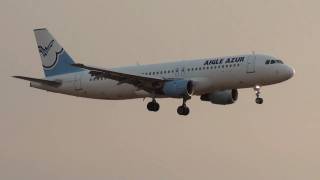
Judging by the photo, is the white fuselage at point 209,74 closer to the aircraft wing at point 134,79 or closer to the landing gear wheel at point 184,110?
the aircraft wing at point 134,79

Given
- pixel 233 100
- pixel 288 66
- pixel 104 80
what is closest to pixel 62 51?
pixel 104 80

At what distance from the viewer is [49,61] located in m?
107

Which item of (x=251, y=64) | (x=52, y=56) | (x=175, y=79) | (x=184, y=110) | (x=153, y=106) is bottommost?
(x=184, y=110)

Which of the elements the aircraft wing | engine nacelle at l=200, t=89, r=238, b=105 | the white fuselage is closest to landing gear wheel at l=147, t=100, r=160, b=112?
the white fuselage

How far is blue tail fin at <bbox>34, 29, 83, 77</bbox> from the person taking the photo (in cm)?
10525

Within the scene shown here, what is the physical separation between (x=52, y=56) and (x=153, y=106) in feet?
47.6

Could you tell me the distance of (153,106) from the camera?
321 feet

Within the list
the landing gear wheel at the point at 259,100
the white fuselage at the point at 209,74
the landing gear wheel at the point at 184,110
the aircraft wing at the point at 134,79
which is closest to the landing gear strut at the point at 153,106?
the white fuselage at the point at 209,74

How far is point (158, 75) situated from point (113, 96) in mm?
5165

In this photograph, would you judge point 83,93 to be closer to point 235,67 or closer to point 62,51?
point 62,51

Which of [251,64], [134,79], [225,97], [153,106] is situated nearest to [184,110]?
[153,106]

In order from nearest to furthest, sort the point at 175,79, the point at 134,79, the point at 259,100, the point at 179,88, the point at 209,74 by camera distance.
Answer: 1. the point at 259,100
2. the point at 209,74
3. the point at 179,88
4. the point at 175,79
5. the point at 134,79

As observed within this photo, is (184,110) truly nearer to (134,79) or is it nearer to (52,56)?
(134,79)

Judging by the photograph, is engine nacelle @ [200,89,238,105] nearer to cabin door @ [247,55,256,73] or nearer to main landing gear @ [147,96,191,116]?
main landing gear @ [147,96,191,116]
